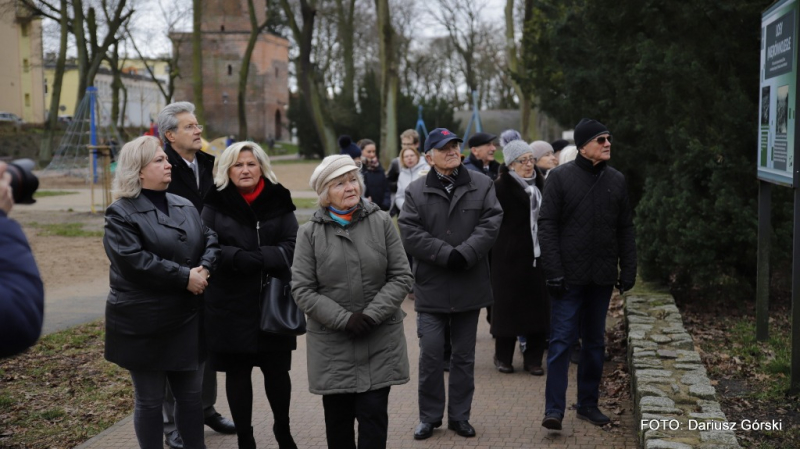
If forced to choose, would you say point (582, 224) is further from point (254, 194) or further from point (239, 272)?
point (239, 272)

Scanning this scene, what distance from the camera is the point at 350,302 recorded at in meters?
4.92

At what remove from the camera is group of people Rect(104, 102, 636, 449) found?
4930 mm

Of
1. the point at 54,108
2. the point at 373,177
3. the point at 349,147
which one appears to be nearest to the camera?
the point at 373,177

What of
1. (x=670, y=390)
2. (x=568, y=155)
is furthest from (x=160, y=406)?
(x=568, y=155)

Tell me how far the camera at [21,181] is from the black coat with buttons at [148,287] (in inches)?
93.2

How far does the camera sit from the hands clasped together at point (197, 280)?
5.02 metres

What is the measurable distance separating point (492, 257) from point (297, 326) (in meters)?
2.96

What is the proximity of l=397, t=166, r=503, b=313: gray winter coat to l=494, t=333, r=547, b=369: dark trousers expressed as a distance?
1.65m

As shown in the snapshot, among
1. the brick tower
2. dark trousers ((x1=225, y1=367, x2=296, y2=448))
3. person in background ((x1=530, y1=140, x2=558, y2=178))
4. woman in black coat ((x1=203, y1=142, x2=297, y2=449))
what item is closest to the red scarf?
woman in black coat ((x1=203, y1=142, x2=297, y2=449))

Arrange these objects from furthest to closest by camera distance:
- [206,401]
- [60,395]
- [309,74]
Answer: [309,74]
[60,395]
[206,401]

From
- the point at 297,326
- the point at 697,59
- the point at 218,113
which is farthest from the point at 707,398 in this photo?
the point at 218,113

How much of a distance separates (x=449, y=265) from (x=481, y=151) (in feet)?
9.14

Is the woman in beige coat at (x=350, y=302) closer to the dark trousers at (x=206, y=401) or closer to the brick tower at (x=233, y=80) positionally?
the dark trousers at (x=206, y=401)

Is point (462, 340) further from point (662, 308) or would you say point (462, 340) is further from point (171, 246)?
point (662, 308)
